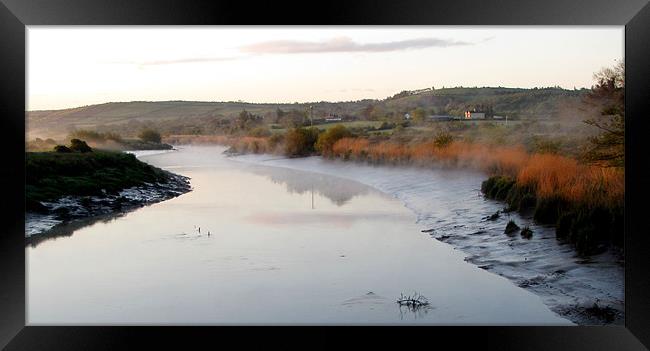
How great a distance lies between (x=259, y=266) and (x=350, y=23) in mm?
3632

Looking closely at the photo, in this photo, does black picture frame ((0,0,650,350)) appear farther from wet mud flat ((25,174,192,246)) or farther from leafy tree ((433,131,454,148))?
leafy tree ((433,131,454,148))

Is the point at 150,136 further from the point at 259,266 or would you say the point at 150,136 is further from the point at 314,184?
the point at 259,266

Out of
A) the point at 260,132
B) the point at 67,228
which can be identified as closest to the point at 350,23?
the point at 67,228

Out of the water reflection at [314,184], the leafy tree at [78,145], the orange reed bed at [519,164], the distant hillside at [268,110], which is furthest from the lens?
the water reflection at [314,184]

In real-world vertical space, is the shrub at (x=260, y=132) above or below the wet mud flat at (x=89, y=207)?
above

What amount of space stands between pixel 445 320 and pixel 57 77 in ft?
19.0

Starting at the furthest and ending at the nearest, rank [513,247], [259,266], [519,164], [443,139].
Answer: [443,139], [519,164], [259,266], [513,247]

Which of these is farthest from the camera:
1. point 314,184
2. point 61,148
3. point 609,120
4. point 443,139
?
point 314,184

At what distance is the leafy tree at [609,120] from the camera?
8227mm

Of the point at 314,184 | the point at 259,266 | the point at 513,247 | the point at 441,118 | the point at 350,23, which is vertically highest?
the point at 350,23

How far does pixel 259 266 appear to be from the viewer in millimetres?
7984

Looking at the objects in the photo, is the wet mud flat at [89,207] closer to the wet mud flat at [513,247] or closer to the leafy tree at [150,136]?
the leafy tree at [150,136]

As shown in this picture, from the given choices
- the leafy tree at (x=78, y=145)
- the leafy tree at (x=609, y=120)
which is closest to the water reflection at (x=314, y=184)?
the leafy tree at (x=78, y=145)

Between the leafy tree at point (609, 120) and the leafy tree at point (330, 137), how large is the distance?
3848 millimetres
